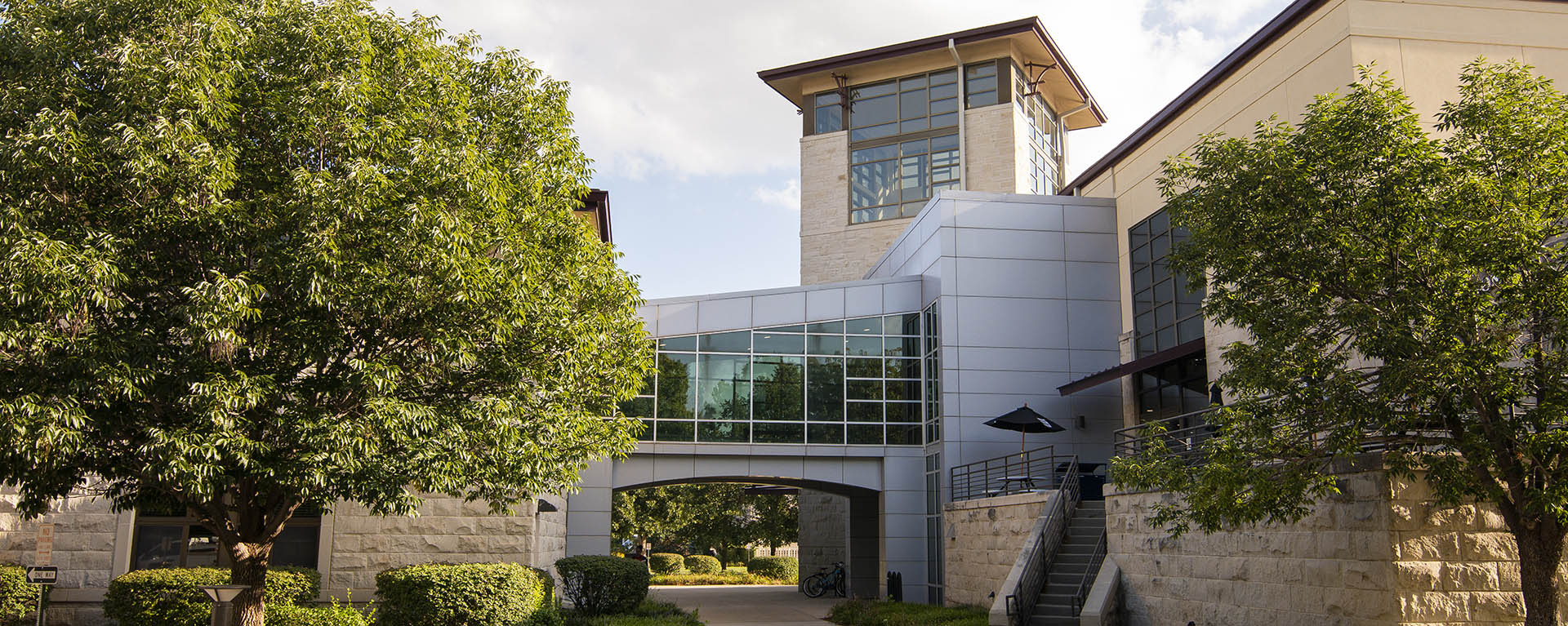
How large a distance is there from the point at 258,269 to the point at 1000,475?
18269mm

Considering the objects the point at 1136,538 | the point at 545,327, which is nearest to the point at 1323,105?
the point at 1136,538

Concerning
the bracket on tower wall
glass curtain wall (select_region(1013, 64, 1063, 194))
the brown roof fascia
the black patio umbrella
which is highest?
the bracket on tower wall

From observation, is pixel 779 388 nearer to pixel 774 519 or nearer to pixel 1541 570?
pixel 1541 570

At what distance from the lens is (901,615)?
2084cm

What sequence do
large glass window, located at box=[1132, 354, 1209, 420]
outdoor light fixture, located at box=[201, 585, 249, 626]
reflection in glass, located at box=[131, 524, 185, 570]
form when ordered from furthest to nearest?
large glass window, located at box=[1132, 354, 1209, 420] → reflection in glass, located at box=[131, 524, 185, 570] → outdoor light fixture, located at box=[201, 585, 249, 626]

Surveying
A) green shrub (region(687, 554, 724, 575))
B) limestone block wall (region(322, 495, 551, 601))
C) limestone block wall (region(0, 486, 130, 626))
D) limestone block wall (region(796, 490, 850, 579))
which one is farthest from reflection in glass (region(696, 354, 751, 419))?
green shrub (region(687, 554, 724, 575))

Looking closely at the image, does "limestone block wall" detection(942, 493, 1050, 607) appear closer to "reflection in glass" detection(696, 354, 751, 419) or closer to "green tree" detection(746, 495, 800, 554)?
"reflection in glass" detection(696, 354, 751, 419)

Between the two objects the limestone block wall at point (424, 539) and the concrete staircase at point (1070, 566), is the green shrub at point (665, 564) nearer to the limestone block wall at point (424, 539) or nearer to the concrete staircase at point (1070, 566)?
the limestone block wall at point (424, 539)

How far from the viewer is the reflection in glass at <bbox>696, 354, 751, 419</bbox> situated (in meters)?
26.6

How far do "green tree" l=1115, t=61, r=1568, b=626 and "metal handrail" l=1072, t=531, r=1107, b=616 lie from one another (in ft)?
21.5

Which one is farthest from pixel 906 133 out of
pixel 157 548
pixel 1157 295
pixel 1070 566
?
pixel 157 548

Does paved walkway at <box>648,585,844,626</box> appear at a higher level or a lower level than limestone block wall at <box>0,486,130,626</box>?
lower

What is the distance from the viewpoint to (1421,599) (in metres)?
10.6

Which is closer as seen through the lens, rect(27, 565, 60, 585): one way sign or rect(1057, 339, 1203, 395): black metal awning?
rect(27, 565, 60, 585): one way sign
